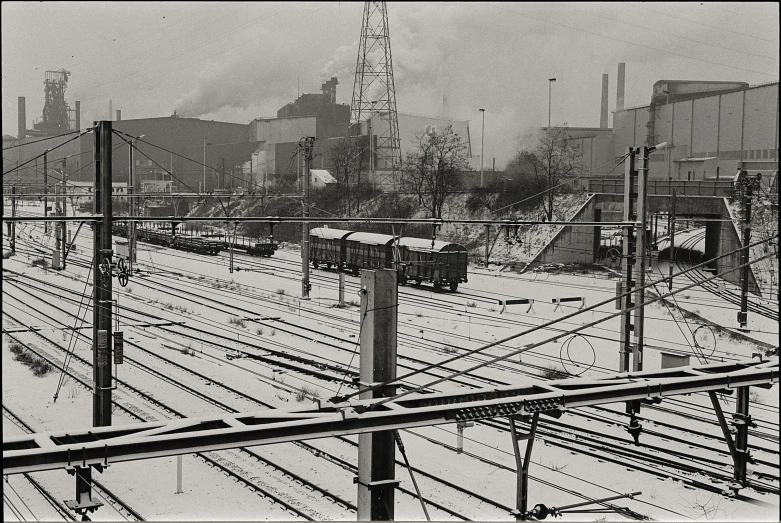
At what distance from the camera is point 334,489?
9359 millimetres

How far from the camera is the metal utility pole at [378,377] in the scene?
15.6 ft

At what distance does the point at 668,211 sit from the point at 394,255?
10.9 m

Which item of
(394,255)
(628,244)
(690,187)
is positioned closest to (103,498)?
(628,244)

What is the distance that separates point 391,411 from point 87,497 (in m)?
2.54

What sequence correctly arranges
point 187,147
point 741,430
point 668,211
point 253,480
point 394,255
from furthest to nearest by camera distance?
point 187,147, point 668,211, point 394,255, point 253,480, point 741,430

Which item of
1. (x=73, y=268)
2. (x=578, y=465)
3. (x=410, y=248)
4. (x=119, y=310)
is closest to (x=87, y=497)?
(x=578, y=465)

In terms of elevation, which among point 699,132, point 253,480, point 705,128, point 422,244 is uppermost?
point 705,128

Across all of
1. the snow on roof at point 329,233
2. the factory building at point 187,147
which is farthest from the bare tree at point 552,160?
the factory building at point 187,147

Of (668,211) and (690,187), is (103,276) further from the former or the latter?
(690,187)

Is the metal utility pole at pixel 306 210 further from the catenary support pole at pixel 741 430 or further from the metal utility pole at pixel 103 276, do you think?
the catenary support pole at pixel 741 430

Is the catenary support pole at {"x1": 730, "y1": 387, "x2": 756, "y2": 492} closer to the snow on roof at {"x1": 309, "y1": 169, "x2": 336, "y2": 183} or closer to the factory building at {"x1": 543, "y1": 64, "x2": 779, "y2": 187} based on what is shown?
the factory building at {"x1": 543, "y1": 64, "x2": 779, "y2": 187}

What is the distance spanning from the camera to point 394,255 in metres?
24.7

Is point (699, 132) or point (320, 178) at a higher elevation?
point (699, 132)

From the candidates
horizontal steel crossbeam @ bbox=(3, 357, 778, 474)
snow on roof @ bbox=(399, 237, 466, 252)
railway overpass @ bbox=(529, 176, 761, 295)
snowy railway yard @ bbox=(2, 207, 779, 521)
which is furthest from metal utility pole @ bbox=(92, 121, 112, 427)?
railway overpass @ bbox=(529, 176, 761, 295)
